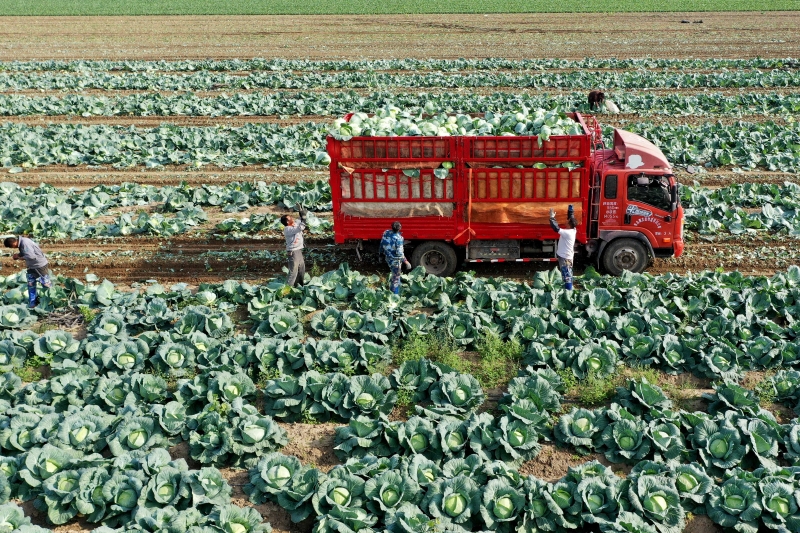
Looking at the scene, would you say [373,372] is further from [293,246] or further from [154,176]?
[154,176]

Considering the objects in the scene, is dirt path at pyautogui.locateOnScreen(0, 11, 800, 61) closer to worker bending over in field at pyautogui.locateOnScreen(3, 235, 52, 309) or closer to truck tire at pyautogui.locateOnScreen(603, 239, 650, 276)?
truck tire at pyautogui.locateOnScreen(603, 239, 650, 276)

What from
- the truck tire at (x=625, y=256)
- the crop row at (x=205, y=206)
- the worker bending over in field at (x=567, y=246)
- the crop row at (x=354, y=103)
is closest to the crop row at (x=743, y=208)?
the crop row at (x=205, y=206)

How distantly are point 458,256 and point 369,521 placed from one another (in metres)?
7.28

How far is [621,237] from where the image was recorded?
14.0 metres

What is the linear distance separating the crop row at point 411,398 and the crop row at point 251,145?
827cm

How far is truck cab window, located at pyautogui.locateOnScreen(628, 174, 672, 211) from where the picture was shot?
13703 millimetres

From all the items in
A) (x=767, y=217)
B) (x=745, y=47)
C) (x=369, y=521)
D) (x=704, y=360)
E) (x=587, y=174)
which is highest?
(x=745, y=47)

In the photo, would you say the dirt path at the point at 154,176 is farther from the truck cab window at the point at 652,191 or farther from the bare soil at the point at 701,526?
the bare soil at the point at 701,526

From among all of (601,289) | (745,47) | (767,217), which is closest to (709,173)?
(767,217)

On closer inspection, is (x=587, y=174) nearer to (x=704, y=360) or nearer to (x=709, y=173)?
(x=704, y=360)

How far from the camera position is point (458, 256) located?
14531 mm

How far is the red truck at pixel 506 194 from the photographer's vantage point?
44.4ft

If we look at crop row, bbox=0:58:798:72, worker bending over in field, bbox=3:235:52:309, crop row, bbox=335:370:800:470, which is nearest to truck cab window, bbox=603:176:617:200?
crop row, bbox=335:370:800:470

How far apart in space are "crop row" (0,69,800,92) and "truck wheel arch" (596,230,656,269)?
54.2ft
